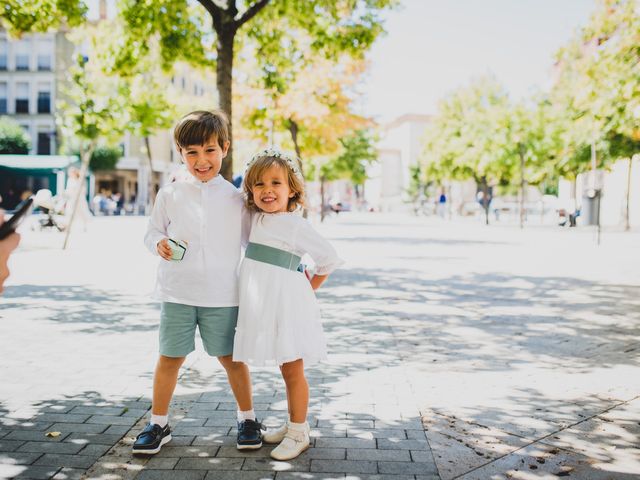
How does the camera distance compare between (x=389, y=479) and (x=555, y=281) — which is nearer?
(x=389, y=479)

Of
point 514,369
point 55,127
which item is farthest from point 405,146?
point 514,369

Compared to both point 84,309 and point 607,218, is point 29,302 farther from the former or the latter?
point 607,218

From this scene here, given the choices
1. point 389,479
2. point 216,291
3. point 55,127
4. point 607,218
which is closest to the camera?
point 389,479

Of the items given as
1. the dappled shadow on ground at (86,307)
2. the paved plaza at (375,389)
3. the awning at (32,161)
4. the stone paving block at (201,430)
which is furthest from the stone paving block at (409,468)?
the awning at (32,161)

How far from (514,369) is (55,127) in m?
51.4

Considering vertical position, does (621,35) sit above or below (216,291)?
above

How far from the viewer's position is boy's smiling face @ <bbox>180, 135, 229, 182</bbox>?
326 cm

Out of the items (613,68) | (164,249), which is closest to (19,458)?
(164,249)

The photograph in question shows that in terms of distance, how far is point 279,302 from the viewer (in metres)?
3.20

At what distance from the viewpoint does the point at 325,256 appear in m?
3.30

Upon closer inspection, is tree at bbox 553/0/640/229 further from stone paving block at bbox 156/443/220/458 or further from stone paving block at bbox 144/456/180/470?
stone paving block at bbox 144/456/180/470

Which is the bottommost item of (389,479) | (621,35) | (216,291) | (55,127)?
(389,479)

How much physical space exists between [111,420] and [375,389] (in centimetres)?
173

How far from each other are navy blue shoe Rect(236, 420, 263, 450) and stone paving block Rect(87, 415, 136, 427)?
75cm
